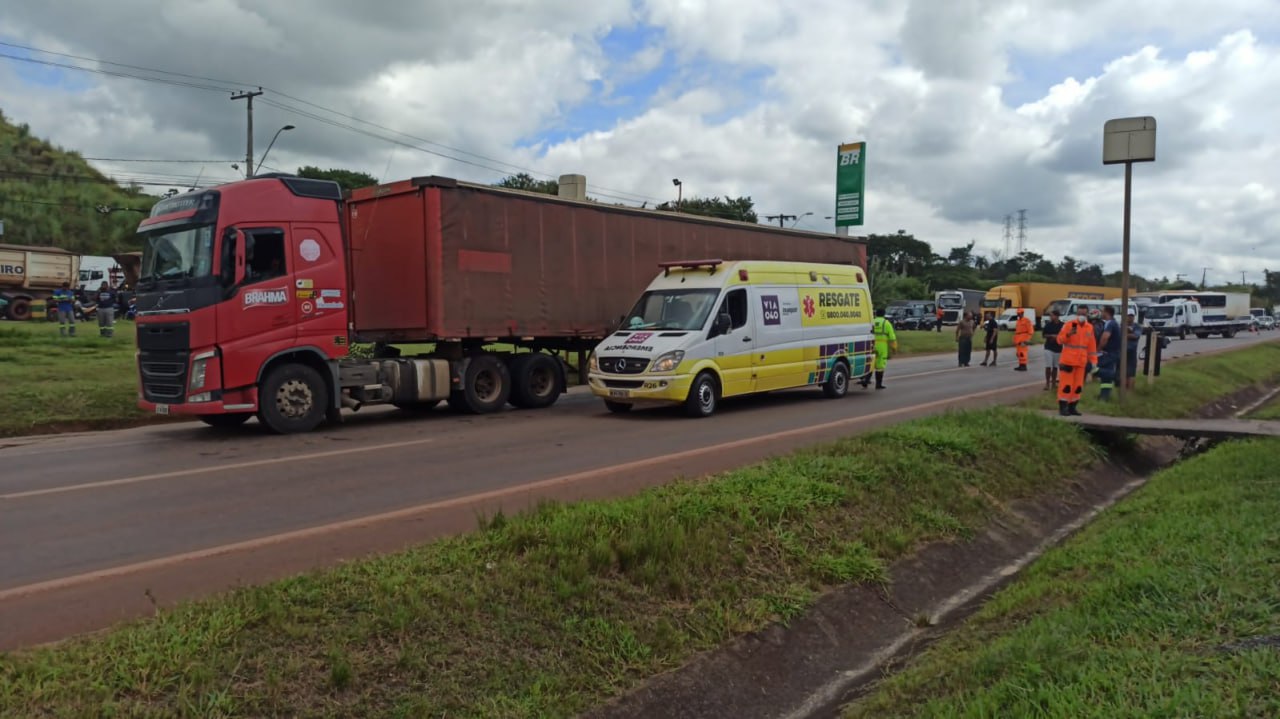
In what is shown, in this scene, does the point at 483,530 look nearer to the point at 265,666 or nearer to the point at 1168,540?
the point at 265,666

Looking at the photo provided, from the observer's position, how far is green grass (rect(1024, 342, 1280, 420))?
552 inches

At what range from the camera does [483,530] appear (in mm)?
5574

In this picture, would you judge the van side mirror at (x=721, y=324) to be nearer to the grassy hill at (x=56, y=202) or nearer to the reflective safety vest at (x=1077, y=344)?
the reflective safety vest at (x=1077, y=344)

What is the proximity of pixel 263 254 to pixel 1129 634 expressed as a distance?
34.0 feet

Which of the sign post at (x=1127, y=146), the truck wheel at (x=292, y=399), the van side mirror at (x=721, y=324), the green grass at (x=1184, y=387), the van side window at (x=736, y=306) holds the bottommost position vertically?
the green grass at (x=1184, y=387)

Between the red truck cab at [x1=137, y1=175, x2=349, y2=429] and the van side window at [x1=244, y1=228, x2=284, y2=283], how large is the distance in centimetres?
1

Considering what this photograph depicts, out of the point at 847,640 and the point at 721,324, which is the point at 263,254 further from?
the point at 847,640

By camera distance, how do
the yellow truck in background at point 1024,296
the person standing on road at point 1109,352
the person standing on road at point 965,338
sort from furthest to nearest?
the yellow truck in background at point 1024,296 < the person standing on road at point 965,338 < the person standing on road at point 1109,352

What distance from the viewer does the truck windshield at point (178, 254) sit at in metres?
10.8

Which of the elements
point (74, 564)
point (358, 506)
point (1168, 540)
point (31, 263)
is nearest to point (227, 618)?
point (74, 564)

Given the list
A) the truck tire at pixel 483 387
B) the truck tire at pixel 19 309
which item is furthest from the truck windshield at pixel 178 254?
the truck tire at pixel 19 309

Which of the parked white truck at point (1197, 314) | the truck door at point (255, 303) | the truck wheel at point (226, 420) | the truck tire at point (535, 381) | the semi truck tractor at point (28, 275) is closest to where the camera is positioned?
the truck door at point (255, 303)

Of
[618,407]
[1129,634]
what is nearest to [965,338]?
[618,407]

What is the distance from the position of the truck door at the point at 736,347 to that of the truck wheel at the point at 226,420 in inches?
270
